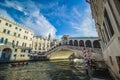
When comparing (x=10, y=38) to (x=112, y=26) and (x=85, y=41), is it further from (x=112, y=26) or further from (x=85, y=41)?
(x=85, y=41)

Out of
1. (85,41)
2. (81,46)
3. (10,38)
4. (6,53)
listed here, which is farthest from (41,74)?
(85,41)

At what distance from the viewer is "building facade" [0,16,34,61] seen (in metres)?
29.3

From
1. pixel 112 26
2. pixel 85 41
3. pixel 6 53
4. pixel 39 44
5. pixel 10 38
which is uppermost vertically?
pixel 39 44

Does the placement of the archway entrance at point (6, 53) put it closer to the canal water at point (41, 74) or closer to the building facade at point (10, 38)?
the building facade at point (10, 38)

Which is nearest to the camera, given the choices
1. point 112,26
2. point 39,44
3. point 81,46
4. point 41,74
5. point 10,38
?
point 112,26

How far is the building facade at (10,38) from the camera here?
29312 millimetres

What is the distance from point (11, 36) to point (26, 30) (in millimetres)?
8735

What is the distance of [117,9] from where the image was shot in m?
→ 4.83

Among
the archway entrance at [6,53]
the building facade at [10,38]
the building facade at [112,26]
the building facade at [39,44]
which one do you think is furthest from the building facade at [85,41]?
the building facade at [112,26]

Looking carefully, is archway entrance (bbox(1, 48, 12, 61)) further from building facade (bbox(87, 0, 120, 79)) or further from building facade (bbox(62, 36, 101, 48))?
building facade (bbox(62, 36, 101, 48))

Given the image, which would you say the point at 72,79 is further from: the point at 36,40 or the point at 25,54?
the point at 36,40

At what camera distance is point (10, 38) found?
108 feet

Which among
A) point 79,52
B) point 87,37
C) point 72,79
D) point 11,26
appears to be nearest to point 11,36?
point 11,26

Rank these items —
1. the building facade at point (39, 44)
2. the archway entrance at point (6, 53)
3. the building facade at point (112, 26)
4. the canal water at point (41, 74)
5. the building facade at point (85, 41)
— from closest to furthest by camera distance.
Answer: the building facade at point (112, 26) → the canal water at point (41, 74) → the archway entrance at point (6, 53) → the building facade at point (85, 41) → the building facade at point (39, 44)
